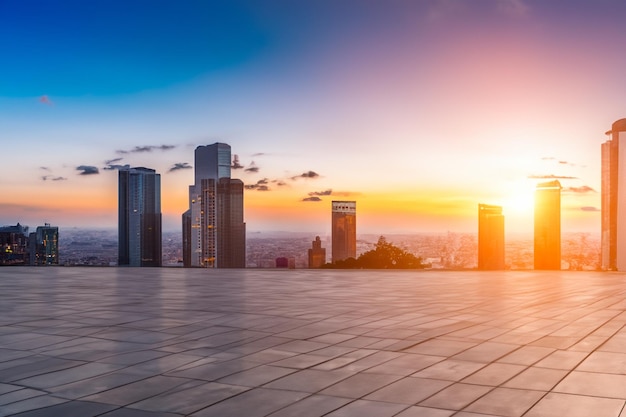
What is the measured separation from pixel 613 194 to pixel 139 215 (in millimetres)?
100219

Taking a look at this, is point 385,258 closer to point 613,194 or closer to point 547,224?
point 613,194

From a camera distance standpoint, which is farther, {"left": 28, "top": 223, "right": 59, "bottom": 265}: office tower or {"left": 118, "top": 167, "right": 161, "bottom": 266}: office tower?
{"left": 118, "top": 167, "right": 161, "bottom": 266}: office tower

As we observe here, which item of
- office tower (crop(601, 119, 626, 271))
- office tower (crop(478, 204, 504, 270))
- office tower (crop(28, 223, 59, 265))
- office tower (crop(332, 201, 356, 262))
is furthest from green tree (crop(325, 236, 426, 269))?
office tower (crop(478, 204, 504, 270))

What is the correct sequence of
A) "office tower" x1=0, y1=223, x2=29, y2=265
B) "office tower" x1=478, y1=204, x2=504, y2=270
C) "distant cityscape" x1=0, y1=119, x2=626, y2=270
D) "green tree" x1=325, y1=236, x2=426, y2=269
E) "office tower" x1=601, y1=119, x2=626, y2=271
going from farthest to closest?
"office tower" x1=478, y1=204, x2=504, y2=270 < "distant cityscape" x1=0, y1=119, x2=626, y2=270 < "office tower" x1=601, y1=119, x2=626, y2=271 < "office tower" x1=0, y1=223, x2=29, y2=265 < "green tree" x1=325, y1=236, x2=426, y2=269

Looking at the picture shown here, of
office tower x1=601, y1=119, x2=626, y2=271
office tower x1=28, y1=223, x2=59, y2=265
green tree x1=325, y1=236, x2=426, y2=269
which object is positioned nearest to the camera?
green tree x1=325, y1=236, x2=426, y2=269

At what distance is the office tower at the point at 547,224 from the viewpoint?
116938mm

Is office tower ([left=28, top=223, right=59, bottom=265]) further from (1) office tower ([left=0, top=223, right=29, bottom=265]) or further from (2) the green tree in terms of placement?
(2) the green tree

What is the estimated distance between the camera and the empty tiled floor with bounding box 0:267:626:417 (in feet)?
20.8

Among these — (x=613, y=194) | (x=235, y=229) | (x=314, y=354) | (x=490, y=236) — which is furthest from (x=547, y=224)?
(x=314, y=354)

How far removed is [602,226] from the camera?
348 feet

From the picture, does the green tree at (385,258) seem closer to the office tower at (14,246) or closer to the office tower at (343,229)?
the office tower at (14,246)

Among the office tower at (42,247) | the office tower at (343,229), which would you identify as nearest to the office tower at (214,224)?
the office tower at (343,229)

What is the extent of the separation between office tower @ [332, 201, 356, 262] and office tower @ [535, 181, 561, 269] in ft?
118

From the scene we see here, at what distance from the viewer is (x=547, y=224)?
120 m
